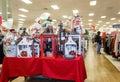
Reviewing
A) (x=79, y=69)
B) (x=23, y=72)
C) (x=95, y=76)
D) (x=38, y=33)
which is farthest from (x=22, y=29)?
(x=95, y=76)

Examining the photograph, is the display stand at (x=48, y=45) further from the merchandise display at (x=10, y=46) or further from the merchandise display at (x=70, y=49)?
the merchandise display at (x=10, y=46)

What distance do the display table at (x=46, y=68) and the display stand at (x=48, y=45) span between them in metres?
0.11

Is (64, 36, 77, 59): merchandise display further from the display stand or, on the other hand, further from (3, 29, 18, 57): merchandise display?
(3, 29, 18, 57): merchandise display

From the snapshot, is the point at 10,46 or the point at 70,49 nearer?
the point at 70,49

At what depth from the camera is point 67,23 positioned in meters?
3.40

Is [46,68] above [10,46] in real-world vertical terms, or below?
below

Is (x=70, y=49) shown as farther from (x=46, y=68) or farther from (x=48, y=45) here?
(x=46, y=68)

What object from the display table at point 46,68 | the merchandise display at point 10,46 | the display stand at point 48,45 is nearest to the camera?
the display table at point 46,68

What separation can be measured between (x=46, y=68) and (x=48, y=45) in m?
0.42

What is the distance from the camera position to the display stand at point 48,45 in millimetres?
2826

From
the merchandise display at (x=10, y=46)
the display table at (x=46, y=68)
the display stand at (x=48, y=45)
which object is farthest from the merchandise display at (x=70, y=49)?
the merchandise display at (x=10, y=46)

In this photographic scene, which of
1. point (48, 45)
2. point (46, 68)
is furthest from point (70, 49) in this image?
point (46, 68)

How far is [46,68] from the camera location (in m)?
2.80

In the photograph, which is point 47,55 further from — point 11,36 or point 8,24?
point 8,24
